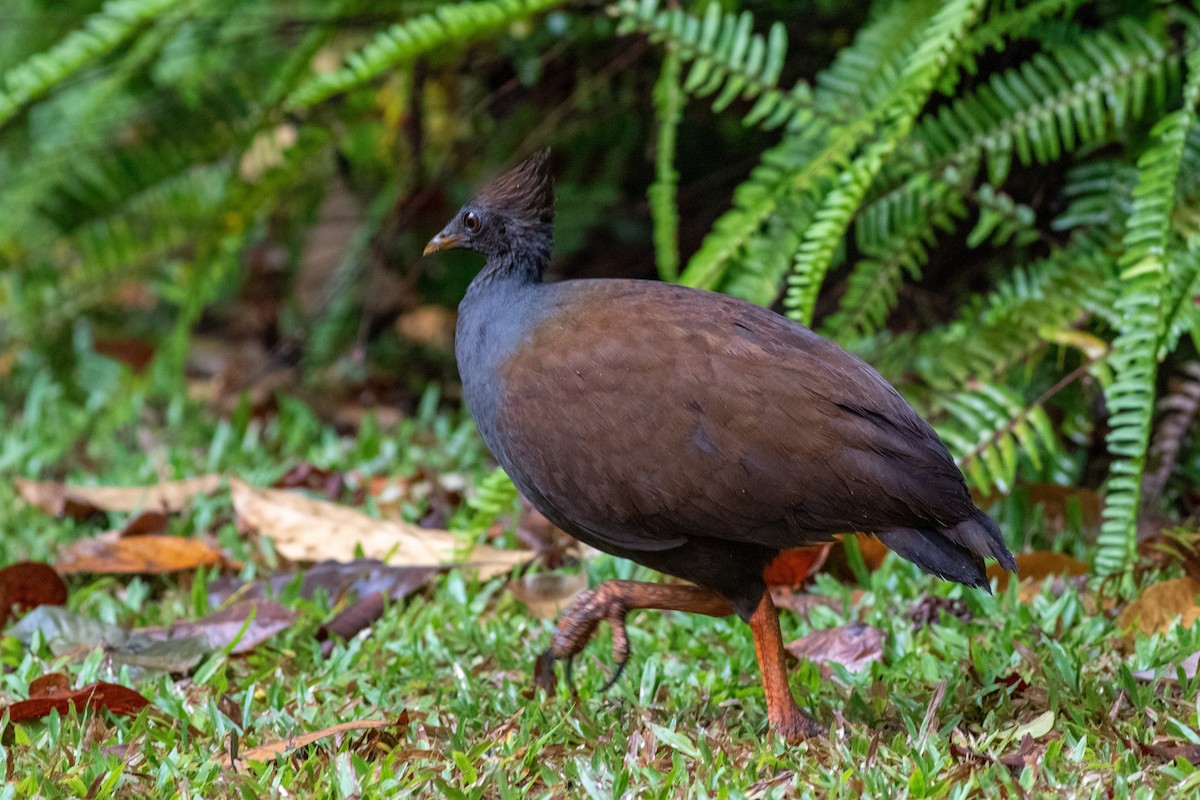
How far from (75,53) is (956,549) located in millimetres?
3631

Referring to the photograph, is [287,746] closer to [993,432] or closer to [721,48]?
[993,432]

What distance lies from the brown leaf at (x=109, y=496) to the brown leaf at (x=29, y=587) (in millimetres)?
774

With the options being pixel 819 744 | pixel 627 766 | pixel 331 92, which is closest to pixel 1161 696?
pixel 819 744

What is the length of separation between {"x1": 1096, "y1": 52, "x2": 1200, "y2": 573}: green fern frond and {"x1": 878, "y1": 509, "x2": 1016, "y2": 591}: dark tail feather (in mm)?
1069

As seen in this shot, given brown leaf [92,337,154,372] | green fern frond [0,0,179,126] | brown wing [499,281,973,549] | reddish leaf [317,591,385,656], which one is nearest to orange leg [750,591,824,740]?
brown wing [499,281,973,549]

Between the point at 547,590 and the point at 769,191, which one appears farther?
the point at 769,191

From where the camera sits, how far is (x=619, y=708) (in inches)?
125

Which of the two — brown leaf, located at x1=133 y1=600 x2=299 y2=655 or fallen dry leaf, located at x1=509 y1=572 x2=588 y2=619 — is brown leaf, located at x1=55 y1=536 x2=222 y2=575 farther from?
fallen dry leaf, located at x1=509 y1=572 x2=588 y2=619

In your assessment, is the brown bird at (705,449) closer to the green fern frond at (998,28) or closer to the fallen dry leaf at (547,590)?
the fallen dry leaf at (547,590)

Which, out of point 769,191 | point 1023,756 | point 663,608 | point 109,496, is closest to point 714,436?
point 663,608

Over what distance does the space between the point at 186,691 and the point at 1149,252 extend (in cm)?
283

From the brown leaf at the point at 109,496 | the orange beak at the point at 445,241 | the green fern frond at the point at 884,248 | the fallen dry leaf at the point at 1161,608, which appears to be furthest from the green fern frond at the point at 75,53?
the fallen dry leaf at the point at 1161,608

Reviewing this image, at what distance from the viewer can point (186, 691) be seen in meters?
3.37

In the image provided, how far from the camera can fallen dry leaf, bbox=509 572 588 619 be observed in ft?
12.9
